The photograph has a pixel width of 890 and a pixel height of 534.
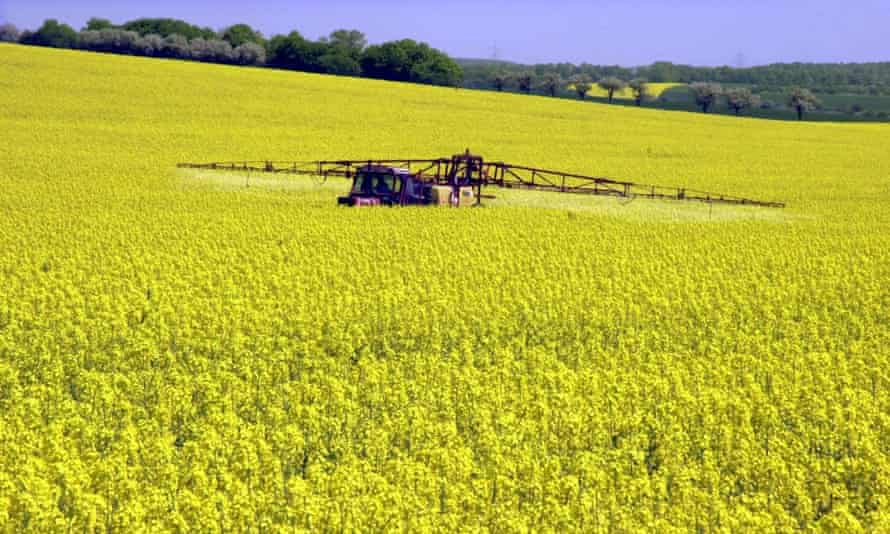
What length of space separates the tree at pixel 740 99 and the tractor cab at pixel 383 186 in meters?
81.3

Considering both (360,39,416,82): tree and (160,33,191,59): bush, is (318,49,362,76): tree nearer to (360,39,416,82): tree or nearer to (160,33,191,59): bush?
(360,39,416,82): tree

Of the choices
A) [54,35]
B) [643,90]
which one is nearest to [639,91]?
[643,90]

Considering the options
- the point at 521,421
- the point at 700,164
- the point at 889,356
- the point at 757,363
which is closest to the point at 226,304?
the point at 521,421

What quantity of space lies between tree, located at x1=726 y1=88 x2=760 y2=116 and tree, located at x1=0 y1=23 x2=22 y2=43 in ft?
292

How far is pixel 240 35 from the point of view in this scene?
4491 inches

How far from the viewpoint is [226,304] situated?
1673 centimetres

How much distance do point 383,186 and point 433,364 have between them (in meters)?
18.1

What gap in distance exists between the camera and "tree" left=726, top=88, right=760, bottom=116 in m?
106

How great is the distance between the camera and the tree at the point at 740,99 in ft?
349

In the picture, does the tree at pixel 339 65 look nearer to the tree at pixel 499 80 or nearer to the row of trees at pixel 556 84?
the tree at pixel 499 80

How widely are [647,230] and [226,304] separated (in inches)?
550

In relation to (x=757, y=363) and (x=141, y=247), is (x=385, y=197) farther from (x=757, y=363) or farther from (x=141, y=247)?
(x=757, y=363)

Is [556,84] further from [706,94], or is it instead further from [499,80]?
[706,94]

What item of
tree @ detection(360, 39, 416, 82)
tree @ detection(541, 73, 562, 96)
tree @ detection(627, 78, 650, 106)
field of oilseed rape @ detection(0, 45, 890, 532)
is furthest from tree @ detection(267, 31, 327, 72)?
field of oilseed rape @ detection(0, 45, 890, 532)
